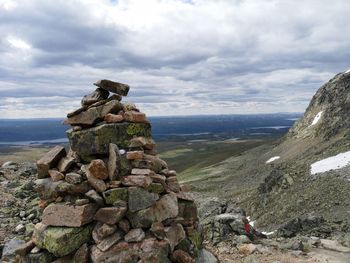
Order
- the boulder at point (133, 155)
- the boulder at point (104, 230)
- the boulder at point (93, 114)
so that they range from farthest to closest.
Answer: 1. the boulder at point (93, 114)
2. the boulder at point (133, 155)
3. the boulder at point (104, 230)

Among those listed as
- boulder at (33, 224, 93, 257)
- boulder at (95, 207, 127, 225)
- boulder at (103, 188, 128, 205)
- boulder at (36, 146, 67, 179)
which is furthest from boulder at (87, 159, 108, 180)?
boulder at (36, 146, 67, 179)

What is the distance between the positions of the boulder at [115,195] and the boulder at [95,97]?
4814 millimetres

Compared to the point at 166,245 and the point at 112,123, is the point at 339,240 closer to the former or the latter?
the point at 166,245

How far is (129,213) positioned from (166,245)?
2185mm

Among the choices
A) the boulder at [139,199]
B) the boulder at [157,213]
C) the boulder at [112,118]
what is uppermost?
the boulder at [112,118]

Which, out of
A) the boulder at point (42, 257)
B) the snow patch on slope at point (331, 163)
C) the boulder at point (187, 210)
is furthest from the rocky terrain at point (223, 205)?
the boulder at point (42, 257)

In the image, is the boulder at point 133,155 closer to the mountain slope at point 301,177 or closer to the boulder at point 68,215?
the boulder at point 68,215

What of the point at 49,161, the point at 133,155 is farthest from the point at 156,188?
the point at 49,161

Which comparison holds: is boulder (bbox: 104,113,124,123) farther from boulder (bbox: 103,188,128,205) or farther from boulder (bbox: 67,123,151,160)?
boulder (bbox: 103,188,128,205)

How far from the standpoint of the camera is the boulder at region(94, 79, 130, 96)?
1959 centimetres

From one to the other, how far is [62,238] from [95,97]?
22.8ft

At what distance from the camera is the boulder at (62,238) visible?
16.7m

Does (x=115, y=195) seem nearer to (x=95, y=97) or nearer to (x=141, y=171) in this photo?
(x=141, y=171)

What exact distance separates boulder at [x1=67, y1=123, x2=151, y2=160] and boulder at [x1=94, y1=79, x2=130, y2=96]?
2034 mm
